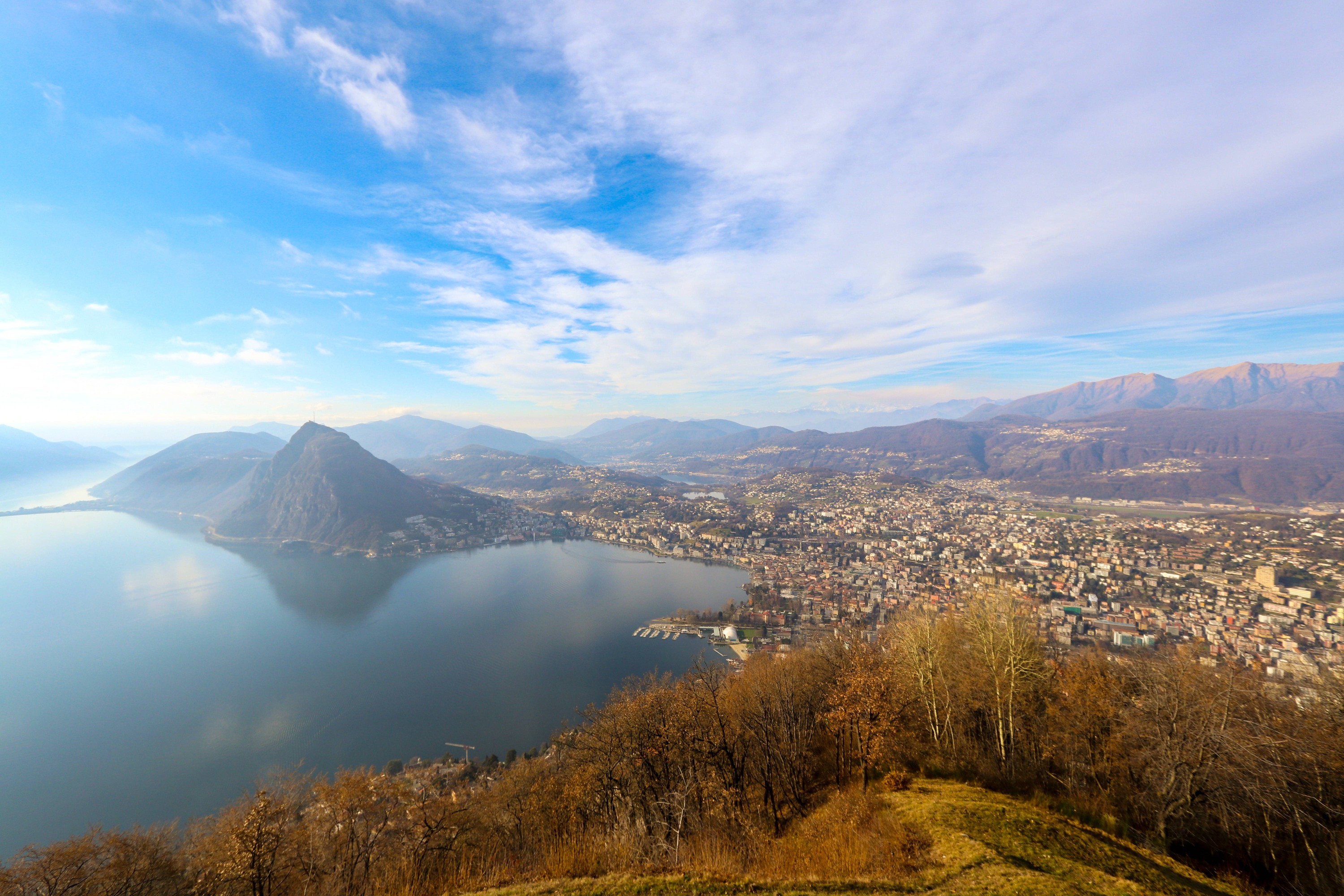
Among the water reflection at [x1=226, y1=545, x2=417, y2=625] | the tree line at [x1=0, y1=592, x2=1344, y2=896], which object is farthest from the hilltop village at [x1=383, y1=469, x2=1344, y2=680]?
the water reflection at [x1=226, y1=545, x2=417, y2=625]

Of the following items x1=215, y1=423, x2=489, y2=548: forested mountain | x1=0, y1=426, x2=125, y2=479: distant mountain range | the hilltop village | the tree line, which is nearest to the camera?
the tree line

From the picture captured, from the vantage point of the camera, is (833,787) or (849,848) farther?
(833,787)

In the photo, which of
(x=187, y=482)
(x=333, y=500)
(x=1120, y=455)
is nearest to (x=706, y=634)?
(x=333, y=500)

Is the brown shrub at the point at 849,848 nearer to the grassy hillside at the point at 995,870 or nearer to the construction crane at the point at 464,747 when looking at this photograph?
the grassy hillside at the point at 995,870

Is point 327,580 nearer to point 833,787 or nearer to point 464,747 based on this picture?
point 464,747

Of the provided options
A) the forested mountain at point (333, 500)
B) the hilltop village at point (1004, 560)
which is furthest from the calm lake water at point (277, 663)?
the forested mountain at point (333, 500)

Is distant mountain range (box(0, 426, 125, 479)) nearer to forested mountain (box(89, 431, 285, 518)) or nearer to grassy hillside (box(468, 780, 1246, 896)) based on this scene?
forested mountain (box(89, 431, 285, 518))

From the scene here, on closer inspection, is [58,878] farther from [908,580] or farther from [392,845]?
[908,580]
